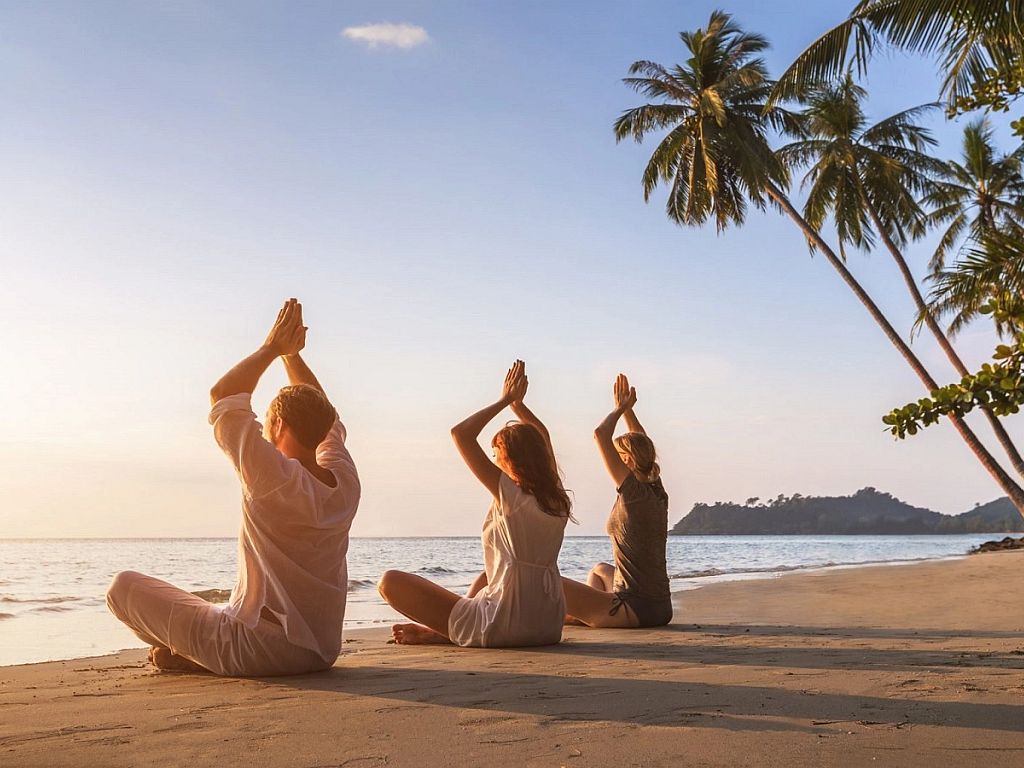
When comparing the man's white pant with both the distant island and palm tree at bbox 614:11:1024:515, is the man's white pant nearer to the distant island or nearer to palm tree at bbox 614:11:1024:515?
palm tree at bbox 614:11:1024:515

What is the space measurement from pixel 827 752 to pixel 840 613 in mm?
6130

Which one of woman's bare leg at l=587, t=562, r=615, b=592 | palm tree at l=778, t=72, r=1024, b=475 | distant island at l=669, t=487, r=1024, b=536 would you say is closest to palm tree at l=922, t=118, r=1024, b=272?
palm tree at l=778, t=72, r=1024, b=475

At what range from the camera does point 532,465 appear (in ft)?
18.4

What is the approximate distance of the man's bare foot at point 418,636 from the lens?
5.96 m

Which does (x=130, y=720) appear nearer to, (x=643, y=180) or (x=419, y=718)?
(x=419, y=718)

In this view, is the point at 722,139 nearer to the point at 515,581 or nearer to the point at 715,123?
the point at 715,123

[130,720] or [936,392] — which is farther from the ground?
[936,392]

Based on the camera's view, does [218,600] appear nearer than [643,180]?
Yes

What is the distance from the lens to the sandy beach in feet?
8.84

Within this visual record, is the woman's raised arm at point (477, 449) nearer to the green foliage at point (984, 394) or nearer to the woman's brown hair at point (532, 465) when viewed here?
the woman's brown hair at point (532, 465)

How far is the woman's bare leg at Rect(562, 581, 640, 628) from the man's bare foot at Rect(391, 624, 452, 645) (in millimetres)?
1334

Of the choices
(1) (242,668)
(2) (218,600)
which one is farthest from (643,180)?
(1) (242,668)

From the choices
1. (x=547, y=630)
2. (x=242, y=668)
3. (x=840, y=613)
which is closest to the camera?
(x=242, y=668)

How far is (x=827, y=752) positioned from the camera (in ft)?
8.78
